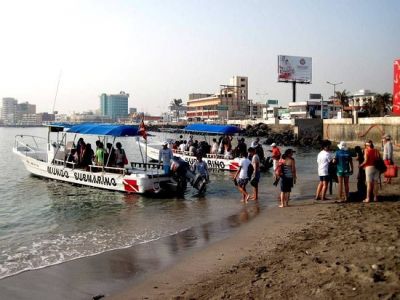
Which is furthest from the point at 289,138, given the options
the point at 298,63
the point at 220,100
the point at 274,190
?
the point at 220,100

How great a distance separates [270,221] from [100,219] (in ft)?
17.9

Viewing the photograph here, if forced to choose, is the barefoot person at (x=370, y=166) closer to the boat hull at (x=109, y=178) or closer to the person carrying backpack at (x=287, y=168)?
the person carrying backpack at (x=287, y=168)

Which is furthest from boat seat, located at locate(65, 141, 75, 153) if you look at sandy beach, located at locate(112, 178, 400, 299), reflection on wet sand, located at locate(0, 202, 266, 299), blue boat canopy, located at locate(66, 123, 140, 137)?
sandy beach, located at locate(112, 178, 400, 299)

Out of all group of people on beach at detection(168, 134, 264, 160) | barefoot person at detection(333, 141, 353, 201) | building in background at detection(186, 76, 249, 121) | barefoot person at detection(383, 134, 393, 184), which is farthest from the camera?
building in background at detection(186, 76, 249, 121)

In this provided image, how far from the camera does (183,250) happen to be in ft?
30.5

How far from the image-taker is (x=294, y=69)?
91125 mm

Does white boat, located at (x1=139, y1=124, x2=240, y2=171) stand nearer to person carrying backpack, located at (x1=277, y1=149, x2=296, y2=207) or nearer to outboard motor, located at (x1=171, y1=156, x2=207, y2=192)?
outboard motor, located at (x1=171, y1=156, x2=207, y2=192)

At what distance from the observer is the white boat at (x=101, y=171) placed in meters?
17.0

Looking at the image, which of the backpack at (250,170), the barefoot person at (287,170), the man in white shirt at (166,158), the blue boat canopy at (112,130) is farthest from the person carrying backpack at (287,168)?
the blue boat canopy at (112,130)

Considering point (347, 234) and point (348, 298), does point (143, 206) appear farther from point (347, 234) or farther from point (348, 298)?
point (348, 298)

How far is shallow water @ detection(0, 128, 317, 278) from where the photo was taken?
390 inches

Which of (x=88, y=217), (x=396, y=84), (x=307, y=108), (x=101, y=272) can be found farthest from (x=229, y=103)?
(x=101, y=272)

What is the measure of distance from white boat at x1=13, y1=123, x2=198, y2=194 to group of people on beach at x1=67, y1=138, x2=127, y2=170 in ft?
0.91

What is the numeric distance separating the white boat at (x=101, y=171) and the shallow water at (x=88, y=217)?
41 centimetres
